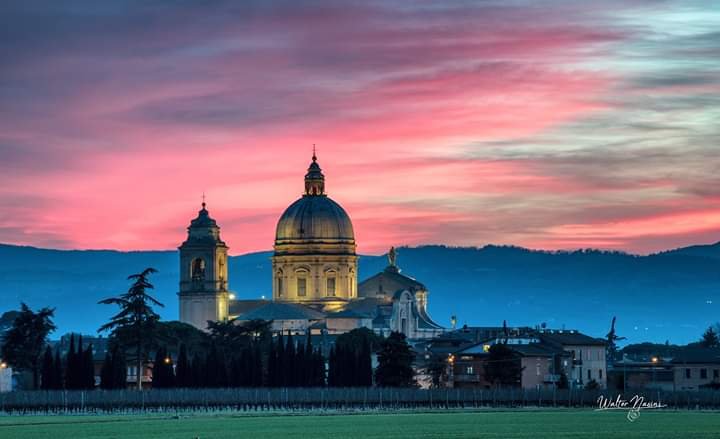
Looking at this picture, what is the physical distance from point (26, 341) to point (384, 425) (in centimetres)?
5783

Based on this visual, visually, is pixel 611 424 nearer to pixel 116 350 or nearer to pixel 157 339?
pixel 116 350

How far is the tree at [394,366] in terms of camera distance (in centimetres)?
15625

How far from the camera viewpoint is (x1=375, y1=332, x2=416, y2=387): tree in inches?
6152

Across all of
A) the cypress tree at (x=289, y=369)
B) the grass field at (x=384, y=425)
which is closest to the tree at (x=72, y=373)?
the grass field at (x=384, y=425)

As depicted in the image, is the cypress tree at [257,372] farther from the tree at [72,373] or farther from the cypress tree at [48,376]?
the cypress tree at [48,376]

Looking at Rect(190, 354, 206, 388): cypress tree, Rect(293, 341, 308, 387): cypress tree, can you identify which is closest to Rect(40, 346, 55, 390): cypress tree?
Rect(190, 354, 206, 388): cypress tree

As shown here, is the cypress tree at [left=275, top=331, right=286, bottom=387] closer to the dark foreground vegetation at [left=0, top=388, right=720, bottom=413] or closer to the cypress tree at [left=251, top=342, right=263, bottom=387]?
the cypress tree at [left=251, top=342, right=263, bottom=387]

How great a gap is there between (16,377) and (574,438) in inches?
3312

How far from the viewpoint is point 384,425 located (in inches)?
4161

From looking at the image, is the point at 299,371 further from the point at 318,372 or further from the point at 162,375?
the point at 162,375

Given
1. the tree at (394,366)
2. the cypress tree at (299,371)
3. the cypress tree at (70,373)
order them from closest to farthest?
the cypress tree at (70,373) < the cypress tree at (299,371) < the tree at (394,366)

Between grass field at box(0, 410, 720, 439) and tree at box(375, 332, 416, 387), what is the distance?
27709mm

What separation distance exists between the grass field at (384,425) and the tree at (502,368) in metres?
30.0
